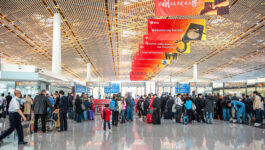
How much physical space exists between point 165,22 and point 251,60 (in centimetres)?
2186

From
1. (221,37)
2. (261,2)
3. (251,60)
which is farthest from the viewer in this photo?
→ (251,60)

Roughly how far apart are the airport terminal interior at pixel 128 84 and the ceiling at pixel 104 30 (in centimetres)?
6

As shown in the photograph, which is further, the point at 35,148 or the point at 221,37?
the point at 221,37

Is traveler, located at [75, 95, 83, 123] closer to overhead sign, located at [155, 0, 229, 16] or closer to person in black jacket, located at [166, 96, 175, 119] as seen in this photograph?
person in black jacket, located at [166, 96, 175, 119]

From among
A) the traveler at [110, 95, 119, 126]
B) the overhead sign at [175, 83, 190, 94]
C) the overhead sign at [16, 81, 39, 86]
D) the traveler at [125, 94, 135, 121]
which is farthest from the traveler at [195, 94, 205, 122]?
the overhead sign at [175, 83, 190, 94]

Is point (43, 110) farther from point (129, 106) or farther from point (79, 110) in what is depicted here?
point (129, 106)

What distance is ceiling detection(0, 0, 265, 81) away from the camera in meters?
13.4

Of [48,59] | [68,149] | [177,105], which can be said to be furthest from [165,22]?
[48,59]

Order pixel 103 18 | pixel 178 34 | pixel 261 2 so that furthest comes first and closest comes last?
pixel 103 18, pixel 261 2, pixel 178 34

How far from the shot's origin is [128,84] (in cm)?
2517

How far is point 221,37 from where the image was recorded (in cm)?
1934

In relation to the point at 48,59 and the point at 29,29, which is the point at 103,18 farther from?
the point at 48,59

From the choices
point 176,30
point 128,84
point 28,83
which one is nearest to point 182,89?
point 128,84

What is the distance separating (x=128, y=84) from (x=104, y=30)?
859cm
